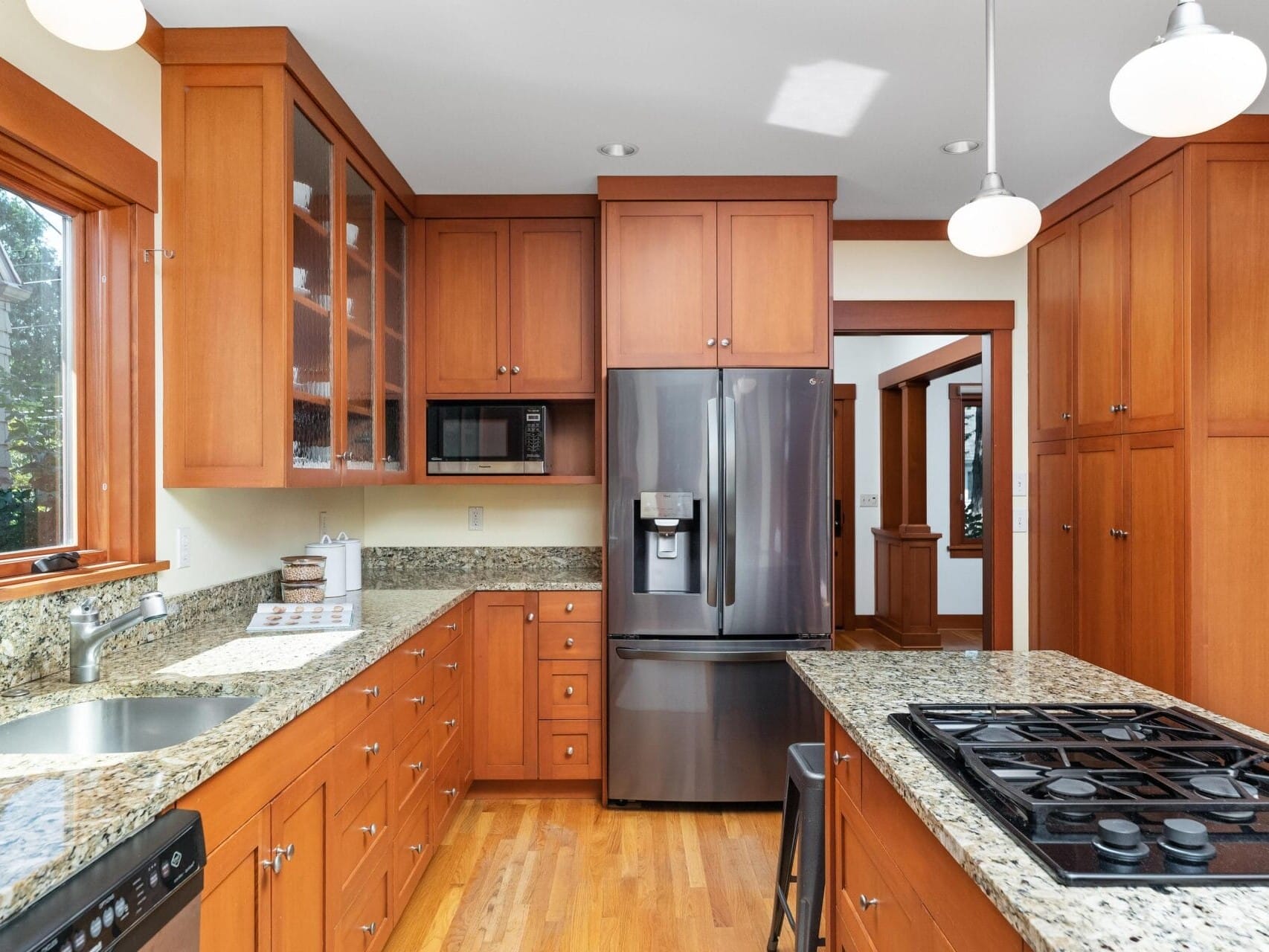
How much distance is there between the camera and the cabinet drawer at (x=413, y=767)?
7.17ft

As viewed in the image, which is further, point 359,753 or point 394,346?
point 394,346

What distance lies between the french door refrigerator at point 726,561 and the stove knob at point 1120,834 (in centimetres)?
213

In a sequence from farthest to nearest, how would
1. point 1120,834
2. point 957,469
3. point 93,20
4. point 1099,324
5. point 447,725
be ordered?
1. point 957,469
2. point 1099,324
3. point 447,725
4. point 93,20
5. point 1120,834

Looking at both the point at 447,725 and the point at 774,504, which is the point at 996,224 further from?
the point at 447,725

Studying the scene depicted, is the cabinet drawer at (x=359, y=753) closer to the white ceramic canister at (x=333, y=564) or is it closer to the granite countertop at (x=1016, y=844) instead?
the white ceramic canister at (x=333, y=564)

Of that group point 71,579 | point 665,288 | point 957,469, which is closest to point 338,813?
point 71,579

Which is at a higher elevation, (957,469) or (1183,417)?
(1183,417)

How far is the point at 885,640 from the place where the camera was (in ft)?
20.3

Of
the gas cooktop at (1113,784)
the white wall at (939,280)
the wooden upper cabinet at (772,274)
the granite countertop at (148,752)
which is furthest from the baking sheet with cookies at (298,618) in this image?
the white wall at (939,280)

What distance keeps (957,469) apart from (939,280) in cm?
320

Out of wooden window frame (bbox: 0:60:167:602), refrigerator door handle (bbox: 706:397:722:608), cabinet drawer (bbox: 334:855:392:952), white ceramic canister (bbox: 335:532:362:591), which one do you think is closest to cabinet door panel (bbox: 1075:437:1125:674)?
refrigerator door handle (bbox: 706:397:722:608)

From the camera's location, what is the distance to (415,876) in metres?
2.35

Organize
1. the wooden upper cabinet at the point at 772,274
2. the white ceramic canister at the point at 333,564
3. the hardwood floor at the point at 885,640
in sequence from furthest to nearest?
1. the hardwood floor at the point at 885,640
2. the wooden upper cabinet at the point at 772,274
3. the white ceramic canister at the point at 333,564

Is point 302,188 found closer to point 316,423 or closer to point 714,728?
point 316,423
